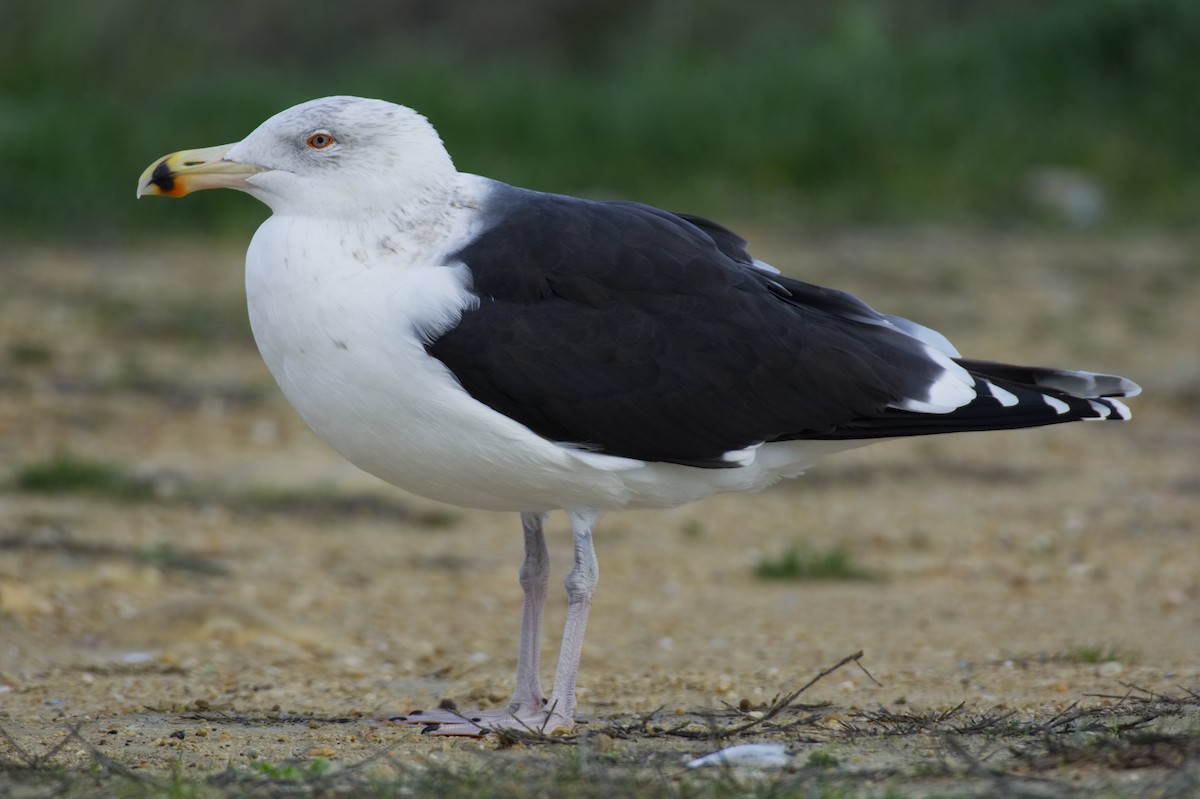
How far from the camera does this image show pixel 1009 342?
9672 mm

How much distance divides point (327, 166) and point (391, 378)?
27.1 inches

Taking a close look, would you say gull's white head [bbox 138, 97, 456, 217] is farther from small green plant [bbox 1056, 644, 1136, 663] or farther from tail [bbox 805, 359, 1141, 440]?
small green plant [bbox 1056, 644, 1136, 663]

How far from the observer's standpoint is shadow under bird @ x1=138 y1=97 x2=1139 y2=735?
4125 millimetres

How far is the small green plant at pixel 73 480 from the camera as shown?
718cm

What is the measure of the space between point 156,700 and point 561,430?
152 cm

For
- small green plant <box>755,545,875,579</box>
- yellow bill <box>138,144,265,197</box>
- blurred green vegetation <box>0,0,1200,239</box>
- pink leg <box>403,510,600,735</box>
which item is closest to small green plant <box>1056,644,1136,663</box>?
small green plant <box>755,545,875,579</box>

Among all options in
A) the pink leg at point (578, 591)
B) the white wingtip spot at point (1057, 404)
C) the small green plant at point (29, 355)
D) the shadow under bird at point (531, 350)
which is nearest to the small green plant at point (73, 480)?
the small green plant at point (29, 355)

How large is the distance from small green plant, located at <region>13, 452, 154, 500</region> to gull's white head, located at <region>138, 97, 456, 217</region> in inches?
120

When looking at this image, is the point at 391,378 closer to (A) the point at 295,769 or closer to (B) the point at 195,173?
(B) the point at 195,173

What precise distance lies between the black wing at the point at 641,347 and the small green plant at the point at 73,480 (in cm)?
336

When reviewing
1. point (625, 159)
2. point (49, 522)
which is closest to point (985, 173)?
point (625, 159)

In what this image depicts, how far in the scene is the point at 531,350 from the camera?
4.25 meters

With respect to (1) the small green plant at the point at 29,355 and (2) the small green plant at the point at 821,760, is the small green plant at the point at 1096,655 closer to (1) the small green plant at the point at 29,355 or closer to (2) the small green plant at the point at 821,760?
(2) the small green plant at the point at 821,760

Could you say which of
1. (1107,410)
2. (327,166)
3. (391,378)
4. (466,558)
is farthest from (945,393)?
(466,558)
